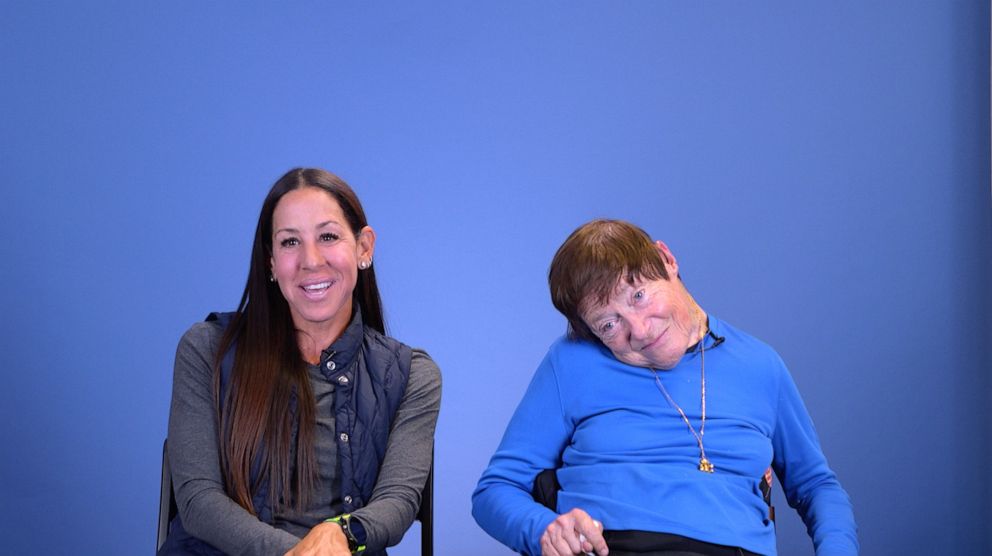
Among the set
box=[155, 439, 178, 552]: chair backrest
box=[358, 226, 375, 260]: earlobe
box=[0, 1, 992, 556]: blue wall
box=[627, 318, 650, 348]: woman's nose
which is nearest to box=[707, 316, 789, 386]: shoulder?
box=[627, 318, 650, 348]: woman's nose

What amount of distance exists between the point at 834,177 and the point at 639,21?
85 centimetres

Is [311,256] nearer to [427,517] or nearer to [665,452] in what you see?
[427,517]

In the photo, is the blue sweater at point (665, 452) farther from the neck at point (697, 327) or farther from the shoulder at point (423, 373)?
the shoulder at point (423, 373)

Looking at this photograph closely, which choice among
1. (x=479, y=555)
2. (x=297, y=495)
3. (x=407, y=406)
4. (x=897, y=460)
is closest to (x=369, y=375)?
(x=407, y=406)

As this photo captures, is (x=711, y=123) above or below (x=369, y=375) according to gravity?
above

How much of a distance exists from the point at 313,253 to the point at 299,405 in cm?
33

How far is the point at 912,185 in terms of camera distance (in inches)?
152

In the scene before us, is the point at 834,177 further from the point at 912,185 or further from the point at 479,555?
the point at 479,555

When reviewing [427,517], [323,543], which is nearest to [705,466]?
[427,517]

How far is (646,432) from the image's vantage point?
2.24 m

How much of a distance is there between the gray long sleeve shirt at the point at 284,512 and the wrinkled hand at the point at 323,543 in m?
0.05

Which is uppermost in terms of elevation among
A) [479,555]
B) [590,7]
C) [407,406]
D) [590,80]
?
[590,7]

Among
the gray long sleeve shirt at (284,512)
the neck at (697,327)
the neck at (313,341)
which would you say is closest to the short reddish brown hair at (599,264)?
the neck at (697,327)

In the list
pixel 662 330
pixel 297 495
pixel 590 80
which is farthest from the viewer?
Result: pixel 590 80
